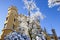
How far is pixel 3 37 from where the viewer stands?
1734cm

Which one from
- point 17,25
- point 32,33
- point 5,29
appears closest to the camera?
point 32,33

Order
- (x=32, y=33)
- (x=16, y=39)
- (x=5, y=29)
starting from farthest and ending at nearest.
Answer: (x=5, y=29) < (x=16, y=39) < (x=32, y=33)

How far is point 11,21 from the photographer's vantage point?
19.2m

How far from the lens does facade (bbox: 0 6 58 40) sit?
50.3 ft

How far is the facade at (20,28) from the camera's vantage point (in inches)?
604

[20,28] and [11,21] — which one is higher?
[11,21]

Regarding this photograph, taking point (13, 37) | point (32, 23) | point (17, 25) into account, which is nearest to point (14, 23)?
point (17, 25)

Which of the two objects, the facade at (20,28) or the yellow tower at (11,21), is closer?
the facade at (20,28)

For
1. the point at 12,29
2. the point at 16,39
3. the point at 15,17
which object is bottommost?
the point at 16,39

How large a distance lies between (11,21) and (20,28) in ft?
7.85

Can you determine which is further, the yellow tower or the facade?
the yellow tower

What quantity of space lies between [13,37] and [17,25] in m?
2.82

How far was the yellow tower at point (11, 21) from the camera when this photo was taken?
17.9 metres

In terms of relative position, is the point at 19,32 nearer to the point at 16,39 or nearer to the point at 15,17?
the point at 16,39
